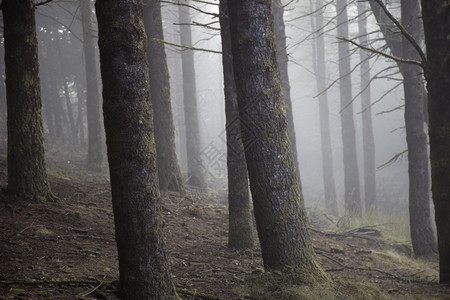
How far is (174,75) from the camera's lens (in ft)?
95.2

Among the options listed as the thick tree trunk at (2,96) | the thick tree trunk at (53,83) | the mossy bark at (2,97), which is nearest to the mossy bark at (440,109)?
the thick tree trunk at (2,96)

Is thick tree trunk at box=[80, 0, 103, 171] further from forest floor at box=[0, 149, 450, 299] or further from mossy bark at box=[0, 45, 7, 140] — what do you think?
mossy bark at box=[0, 45, 7, 140]

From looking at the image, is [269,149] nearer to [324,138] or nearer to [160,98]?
[160,98]

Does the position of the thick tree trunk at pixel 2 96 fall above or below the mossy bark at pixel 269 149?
above

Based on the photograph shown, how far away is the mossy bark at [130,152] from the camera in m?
3.31

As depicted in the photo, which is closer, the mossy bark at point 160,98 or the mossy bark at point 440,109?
the mossy bark at point 440,109

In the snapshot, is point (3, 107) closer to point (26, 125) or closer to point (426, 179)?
point (26, 125)

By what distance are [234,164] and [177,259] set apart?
5.46ft

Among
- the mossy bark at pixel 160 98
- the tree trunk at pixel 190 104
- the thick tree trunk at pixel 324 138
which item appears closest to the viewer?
the mossy bark at pixel 160 98

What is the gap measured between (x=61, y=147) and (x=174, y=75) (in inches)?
456

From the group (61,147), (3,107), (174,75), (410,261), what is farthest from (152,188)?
(174,75)

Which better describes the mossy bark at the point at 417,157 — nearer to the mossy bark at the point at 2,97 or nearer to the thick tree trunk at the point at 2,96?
the thick tree trunk at the point at 2,96

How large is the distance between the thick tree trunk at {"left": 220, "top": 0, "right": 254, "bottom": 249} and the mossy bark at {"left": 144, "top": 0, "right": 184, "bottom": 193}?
378 centimetres

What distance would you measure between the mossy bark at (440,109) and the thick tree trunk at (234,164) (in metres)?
2.67
